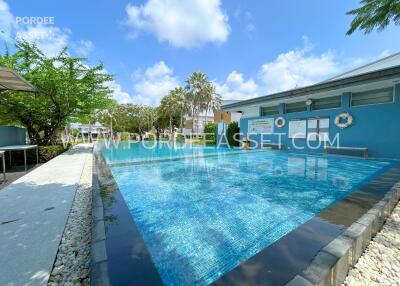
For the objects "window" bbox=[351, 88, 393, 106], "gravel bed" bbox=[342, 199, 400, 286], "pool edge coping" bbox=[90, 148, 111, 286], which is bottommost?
"gravel bed" bbox=[342, 199, 400, 286]

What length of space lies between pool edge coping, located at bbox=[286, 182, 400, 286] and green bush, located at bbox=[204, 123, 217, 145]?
67.1 feet

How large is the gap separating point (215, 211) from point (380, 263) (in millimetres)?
2472

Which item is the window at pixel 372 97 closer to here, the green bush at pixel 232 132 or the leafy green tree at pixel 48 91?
the green bush at pixel 232 132

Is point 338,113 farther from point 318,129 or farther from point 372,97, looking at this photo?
→ point 372,97

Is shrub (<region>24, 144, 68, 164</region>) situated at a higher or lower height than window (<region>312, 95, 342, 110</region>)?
lower

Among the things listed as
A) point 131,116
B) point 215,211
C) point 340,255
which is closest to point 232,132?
point 215,211

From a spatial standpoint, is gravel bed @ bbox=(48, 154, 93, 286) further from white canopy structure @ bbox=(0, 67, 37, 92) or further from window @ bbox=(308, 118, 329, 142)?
window @ bbox=(308, 118, 329, 142)

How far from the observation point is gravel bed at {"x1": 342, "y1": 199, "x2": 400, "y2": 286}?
1.91 m

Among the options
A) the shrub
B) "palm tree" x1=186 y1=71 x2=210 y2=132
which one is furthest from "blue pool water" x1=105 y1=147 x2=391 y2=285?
"palm tree" x1=186 y1=71 x2=210 y2=132

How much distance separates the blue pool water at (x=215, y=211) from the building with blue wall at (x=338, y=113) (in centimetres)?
591

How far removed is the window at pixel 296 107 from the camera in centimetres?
1454

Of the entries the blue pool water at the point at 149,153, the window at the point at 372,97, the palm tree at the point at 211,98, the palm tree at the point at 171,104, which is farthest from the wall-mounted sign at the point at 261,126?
the palm tree at the point at 171,104

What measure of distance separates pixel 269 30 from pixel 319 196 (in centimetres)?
1458

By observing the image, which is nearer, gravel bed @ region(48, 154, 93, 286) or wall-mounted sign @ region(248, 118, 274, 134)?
gravel bed @ region(48, 154, 93, 286)
